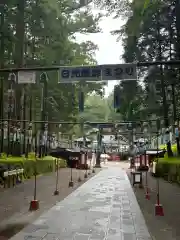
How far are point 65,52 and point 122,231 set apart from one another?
734 inches

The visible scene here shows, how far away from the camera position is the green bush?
48.2ft

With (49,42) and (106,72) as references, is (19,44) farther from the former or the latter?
(106,72)

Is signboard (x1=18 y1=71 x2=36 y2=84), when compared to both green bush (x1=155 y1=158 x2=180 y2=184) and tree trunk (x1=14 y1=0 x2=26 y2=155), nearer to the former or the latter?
green bush (x1=155 y1=158 x2=180 y2=184)

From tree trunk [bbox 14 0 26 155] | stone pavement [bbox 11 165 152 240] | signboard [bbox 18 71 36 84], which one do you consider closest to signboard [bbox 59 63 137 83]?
signboard [bbox 18 71 36 84]

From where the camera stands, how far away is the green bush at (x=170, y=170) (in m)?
14.7

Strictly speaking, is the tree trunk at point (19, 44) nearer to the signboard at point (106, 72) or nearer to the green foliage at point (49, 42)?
the green foliage at point (49, 42)

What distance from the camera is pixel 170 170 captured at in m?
16.1

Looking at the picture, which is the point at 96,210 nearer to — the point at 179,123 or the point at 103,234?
the point at 103,234

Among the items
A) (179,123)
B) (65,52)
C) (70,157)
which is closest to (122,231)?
(179,123)

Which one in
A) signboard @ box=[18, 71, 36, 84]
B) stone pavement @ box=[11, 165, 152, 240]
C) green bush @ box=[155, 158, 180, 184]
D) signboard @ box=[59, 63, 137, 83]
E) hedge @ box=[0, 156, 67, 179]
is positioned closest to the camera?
stone pavement @ box=[11, 165, 152, 240]

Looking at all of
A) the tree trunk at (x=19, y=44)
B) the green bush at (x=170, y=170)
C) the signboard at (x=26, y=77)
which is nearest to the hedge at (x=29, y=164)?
the signboard at (x=26, y=77)

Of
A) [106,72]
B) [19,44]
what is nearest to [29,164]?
[19,44]

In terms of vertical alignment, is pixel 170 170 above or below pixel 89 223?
below

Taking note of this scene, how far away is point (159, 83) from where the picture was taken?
60.1 ft
